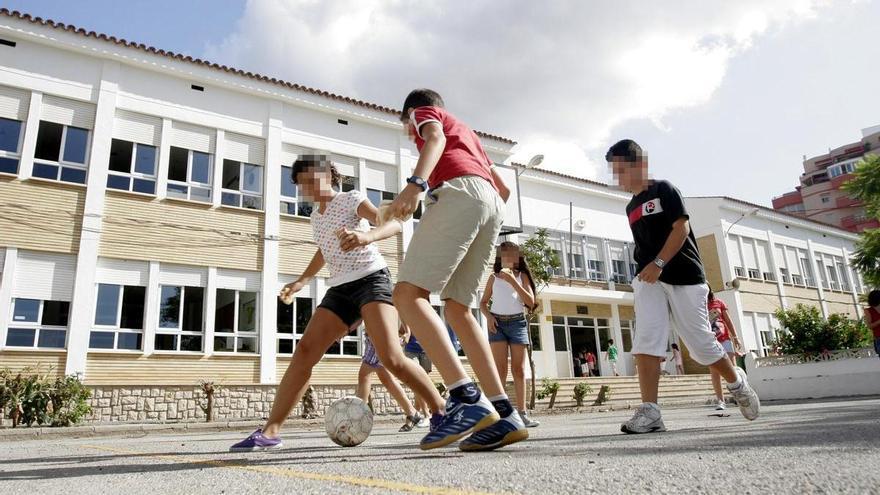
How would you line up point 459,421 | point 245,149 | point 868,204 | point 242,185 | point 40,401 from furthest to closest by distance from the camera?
point 868,204 → point 245,149 → point 242,185 → point 40,401 → point 459,421

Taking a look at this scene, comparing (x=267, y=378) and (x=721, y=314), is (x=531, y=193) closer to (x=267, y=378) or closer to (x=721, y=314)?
(x=267, y=378)

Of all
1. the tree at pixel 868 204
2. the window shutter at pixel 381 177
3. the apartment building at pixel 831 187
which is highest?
the apartment building at pixel 831 187

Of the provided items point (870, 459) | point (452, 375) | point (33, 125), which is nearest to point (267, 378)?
point (33, 125)

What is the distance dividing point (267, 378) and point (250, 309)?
217 cm

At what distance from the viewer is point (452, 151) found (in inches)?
126

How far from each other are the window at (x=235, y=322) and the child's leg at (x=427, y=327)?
50.9 ft

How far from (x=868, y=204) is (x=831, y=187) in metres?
67.6

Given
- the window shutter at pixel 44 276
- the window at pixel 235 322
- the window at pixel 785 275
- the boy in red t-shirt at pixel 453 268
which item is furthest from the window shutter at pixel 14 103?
the window at pixel 785 275

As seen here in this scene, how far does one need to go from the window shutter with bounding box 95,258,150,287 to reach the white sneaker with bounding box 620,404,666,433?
15395 mm

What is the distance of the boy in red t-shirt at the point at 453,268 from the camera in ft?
8.96

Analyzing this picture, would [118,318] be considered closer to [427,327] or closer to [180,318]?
[180,318]

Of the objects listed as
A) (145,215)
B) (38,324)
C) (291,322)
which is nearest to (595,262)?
(291,322)

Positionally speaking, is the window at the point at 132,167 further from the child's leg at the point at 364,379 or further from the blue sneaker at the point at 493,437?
the blue sneaker at the point at 493,437

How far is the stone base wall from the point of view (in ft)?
48.1
